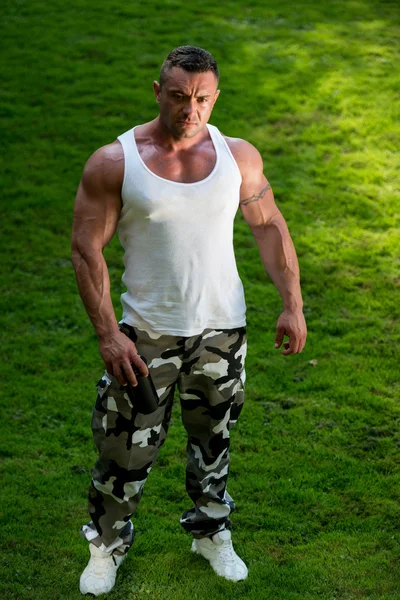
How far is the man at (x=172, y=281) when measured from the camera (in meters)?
2.95

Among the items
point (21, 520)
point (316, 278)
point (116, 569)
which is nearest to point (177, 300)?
point (116, 569)

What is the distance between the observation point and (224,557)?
3.61m

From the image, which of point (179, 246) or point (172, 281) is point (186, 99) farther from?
point (172, 281)

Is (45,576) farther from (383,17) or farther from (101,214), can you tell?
(383,17)

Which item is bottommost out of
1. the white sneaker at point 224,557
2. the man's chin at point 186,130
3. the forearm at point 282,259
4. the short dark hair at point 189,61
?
the white sneaker at point 224,557

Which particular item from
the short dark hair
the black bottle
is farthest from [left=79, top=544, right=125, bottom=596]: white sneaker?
the short dark hair

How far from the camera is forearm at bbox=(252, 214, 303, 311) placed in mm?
3299

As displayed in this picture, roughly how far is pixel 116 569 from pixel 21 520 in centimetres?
68

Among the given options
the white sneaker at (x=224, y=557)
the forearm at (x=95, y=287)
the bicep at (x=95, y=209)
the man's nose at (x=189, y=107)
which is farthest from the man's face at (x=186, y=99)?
the white sneaker at (x=224, y=557)

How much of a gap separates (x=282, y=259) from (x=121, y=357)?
74 cm

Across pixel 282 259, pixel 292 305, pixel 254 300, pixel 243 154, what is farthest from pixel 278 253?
pixel 254 300

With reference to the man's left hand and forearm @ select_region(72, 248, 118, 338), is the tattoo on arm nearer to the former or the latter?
the man's left hand

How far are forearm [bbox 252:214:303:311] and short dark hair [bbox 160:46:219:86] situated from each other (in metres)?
0.66

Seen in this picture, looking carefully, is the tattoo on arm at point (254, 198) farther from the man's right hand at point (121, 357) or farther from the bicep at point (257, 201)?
the man's right hand at point (121, 357)
